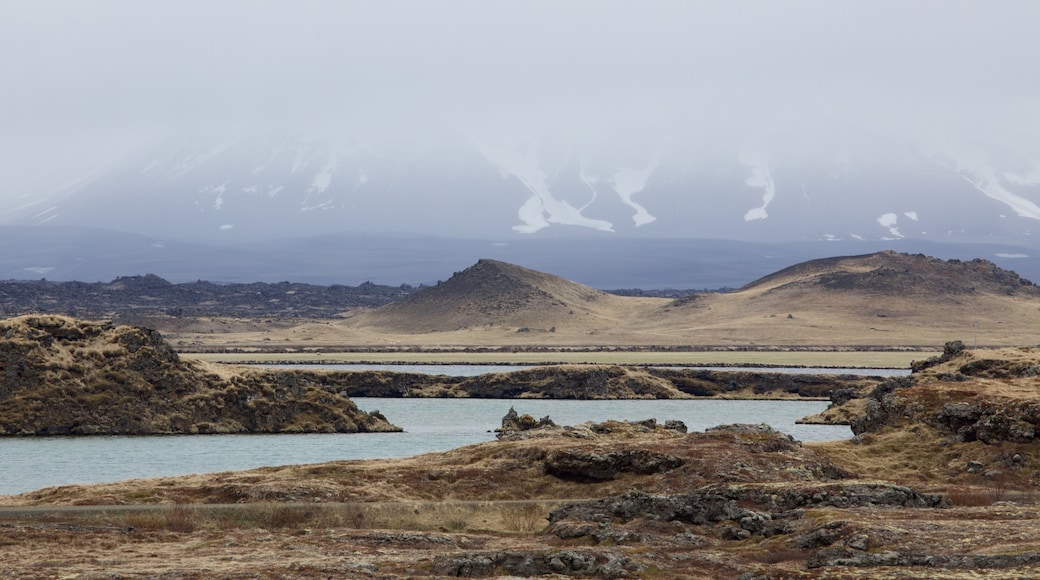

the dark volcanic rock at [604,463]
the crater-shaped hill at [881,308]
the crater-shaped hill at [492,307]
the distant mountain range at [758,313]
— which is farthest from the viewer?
the crater-shaped hill at [492,307]

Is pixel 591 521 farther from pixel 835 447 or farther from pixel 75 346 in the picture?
pixel 75 346

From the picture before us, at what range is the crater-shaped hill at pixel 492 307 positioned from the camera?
18212 cm

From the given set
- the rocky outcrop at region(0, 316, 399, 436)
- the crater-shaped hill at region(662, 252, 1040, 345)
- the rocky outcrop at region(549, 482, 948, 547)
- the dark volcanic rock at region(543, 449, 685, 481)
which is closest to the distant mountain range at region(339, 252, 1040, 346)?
the crater-shaped hill at region(662, 252, 1040, 345)

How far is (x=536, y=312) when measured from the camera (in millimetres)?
183750

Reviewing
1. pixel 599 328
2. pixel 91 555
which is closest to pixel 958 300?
pixel 599 328

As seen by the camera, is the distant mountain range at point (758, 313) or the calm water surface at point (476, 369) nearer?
the calm water surface at point (476, 369)

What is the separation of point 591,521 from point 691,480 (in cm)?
566

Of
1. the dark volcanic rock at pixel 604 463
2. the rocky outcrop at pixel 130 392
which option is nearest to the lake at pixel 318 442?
the rocky outcrop at pixel 130 392

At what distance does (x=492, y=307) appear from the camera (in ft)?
612

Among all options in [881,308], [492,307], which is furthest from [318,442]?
[881,308]

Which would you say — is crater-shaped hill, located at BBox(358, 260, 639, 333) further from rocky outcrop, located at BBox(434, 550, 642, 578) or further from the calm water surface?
rocky outcrop, located at BBox(434, 550, 642, 578)

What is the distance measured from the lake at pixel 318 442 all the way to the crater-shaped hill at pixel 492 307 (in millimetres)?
92271

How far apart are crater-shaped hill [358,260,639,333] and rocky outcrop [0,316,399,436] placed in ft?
355

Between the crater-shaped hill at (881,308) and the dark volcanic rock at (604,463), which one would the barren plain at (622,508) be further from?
the crater-shaped hill at (881,308)
